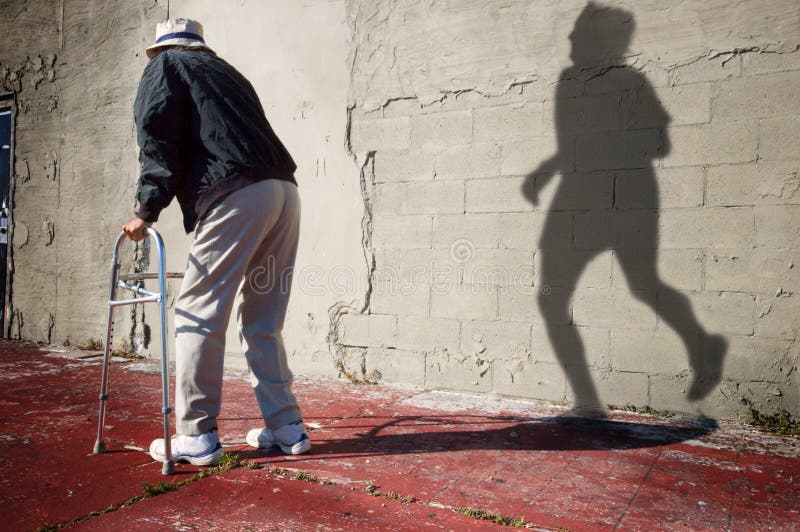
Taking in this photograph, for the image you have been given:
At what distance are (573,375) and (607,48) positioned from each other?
70.3 inches

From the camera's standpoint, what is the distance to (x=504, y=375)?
363 cm

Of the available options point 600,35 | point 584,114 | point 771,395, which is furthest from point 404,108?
point 771,395

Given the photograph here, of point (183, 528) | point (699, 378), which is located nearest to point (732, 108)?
point (699, 378)

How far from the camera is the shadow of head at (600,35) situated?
3.38m

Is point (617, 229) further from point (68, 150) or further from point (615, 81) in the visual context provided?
point (68, 150)

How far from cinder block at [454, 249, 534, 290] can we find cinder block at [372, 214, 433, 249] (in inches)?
10.7

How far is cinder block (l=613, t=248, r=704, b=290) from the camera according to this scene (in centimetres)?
318

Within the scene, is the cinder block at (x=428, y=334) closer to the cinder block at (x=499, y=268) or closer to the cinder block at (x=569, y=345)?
the cinder block at (x=499, y=268)

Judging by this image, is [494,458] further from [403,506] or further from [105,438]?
[105,438]

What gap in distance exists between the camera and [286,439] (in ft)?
8.25

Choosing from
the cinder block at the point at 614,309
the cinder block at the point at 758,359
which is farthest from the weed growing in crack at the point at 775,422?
the cinder block at the point at 614,309

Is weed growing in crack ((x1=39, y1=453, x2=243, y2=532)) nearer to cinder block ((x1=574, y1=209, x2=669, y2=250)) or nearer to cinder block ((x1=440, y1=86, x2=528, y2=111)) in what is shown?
cinder block ((x1=574, y1=209, x2=669, y2=250))

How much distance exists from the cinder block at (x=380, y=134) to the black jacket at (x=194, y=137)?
167 centimetres

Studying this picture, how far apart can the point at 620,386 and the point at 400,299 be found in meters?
1.39
